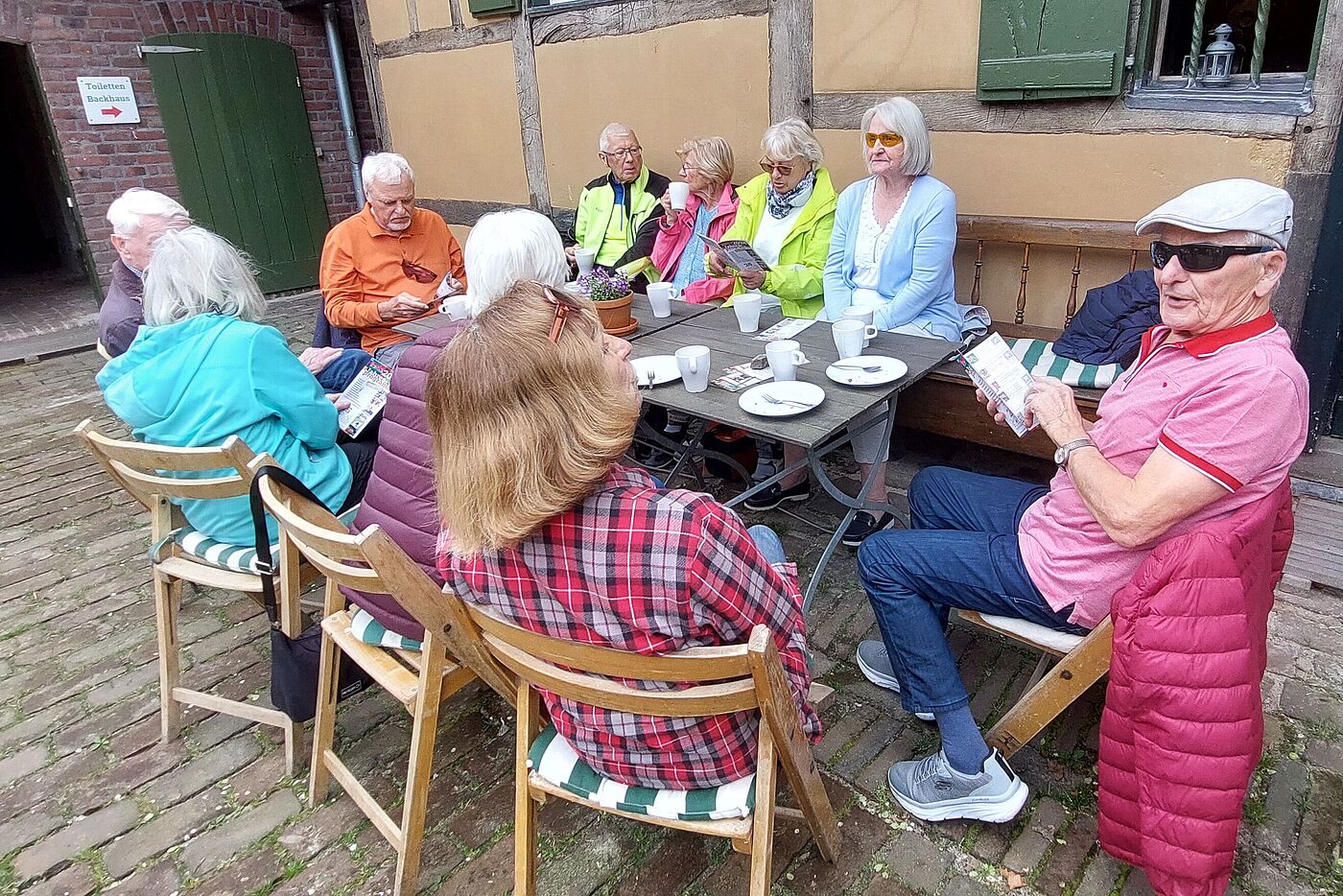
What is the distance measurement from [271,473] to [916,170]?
101 inches

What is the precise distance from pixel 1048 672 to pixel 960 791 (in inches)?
13.7

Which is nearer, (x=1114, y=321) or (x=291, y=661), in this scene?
(x=291, y=661)

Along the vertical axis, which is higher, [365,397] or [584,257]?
[584,257]

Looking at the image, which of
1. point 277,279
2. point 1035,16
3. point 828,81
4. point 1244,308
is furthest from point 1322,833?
point 277,279

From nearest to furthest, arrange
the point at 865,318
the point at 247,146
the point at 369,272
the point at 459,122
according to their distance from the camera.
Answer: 1. the point at 865,318
2. the point at 369,272
3. the point at 459,122
4. the point at 247,146

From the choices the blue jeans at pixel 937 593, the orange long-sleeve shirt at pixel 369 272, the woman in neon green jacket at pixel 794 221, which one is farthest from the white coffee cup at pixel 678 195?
the blue jeans at pixel 937 593

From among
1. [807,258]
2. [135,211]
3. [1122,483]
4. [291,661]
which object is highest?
[135,211]

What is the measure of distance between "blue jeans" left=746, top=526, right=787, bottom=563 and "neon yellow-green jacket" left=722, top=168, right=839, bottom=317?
1.77m

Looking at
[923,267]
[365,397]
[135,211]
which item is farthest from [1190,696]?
[135,211]

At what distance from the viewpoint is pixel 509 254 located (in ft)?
7.95

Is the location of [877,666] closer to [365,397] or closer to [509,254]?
[509,254]

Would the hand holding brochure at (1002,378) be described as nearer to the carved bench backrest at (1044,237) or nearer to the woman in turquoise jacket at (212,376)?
the carved bench backrest at (1044,237)

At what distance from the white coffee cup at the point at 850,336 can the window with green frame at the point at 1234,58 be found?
1.51 metres

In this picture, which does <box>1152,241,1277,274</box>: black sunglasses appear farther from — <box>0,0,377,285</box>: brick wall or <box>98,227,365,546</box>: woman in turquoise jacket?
<box>0,0,377,285</box>: brick wall
